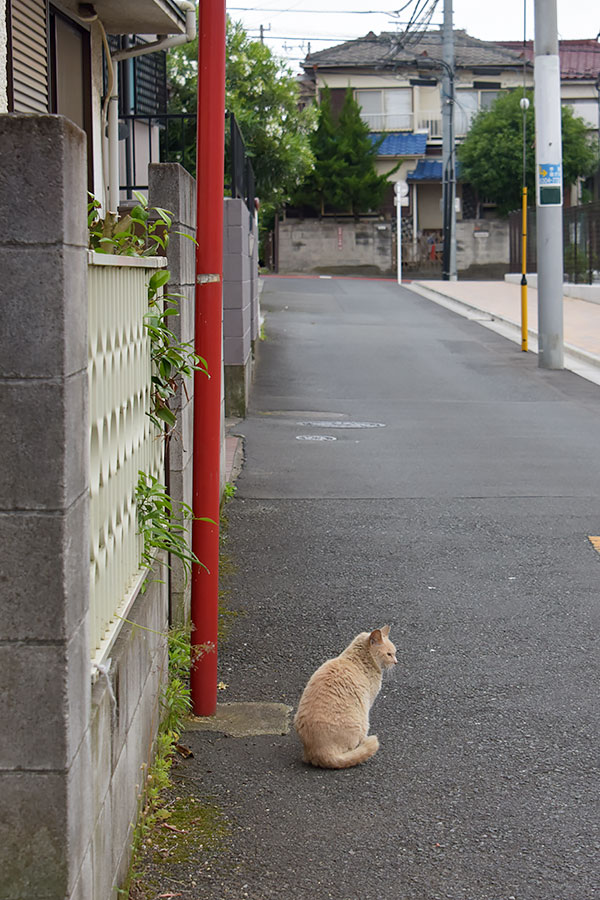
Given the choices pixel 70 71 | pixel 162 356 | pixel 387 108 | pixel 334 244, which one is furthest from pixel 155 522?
pixel 387 108

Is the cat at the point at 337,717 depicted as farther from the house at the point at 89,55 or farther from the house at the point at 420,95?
the house at the point at 420,95

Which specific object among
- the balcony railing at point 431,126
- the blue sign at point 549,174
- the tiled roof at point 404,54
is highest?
Answer: the tiled roof at point 404,54

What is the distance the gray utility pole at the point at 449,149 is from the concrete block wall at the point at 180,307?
38.0 m

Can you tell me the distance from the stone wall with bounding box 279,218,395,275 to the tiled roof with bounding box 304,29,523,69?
8.04 meters

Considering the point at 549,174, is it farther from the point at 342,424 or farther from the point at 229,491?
the point at 229,491

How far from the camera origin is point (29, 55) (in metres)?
8.27

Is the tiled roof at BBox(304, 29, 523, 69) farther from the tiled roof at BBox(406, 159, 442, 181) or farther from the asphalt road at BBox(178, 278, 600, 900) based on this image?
the asphalt road at BBox(178, 278, 600, 900)

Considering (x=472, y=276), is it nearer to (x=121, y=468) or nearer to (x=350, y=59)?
(x=350, y=59)

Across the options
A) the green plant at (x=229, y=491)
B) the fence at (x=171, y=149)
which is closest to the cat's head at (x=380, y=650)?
the green plant at (x=229, y=491)

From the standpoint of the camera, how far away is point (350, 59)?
5312 centimetres

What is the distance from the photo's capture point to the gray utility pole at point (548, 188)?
1534 centimetres

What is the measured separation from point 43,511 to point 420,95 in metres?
55.1

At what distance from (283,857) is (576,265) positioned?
91.2 feet

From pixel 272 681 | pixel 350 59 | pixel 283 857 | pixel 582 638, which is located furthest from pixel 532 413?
pixel 350 59
